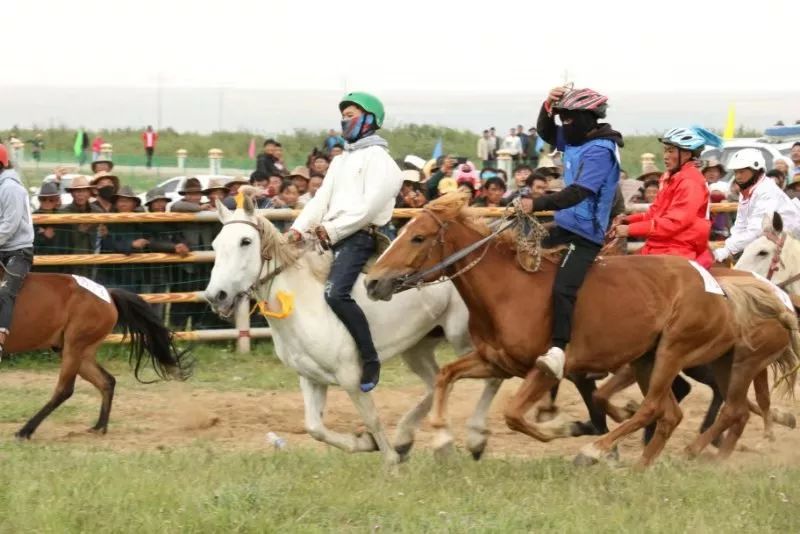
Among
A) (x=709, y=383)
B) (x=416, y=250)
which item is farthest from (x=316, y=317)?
(x=709, y=383)

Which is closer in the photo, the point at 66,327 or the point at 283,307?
the point at 283,307

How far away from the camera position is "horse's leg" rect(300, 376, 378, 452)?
914cm

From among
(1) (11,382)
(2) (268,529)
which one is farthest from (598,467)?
(1) (11,382)

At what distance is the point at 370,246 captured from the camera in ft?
30.7

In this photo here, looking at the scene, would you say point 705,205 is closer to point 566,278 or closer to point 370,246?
point 566,278

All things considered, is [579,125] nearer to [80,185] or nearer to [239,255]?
[239,255]

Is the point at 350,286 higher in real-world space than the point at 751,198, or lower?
lower

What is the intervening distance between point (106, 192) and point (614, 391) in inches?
247

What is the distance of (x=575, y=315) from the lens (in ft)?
28.8

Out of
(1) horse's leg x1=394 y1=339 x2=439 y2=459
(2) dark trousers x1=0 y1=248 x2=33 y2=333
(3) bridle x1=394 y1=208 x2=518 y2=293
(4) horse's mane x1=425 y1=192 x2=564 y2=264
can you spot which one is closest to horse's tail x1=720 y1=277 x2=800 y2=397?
(4) horse's mane x1=425 y1=192 x2=564 y2=264

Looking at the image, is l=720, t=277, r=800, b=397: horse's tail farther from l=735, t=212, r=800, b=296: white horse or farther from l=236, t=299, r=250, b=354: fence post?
l=236, t=299, r=250, b=354: fence post

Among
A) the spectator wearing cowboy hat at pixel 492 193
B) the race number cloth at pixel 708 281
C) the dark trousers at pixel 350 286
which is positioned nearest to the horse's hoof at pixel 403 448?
the dark trousers at pixel 350 286

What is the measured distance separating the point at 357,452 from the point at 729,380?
8.79 ft

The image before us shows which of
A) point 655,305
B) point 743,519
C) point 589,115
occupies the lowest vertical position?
point 743,519
